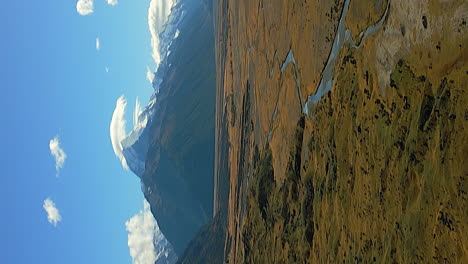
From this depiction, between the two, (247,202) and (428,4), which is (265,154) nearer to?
(247,202)

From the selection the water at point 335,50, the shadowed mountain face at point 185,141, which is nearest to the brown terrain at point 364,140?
the water at point 335,50

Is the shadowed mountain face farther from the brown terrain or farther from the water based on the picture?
the water

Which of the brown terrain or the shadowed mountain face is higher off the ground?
the shadowed mountain face

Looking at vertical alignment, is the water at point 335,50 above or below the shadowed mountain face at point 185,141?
below

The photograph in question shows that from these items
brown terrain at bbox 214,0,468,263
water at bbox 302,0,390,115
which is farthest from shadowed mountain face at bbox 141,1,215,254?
water at bbox 302,0,390,115

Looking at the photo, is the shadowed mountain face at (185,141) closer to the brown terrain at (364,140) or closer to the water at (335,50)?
the brown terrain at (364,140)

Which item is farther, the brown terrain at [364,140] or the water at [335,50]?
the water at [335,50]

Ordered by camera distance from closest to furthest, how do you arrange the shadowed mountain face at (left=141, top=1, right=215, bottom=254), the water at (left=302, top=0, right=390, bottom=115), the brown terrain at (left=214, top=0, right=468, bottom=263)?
the brown terrain at (left=214, top=0, right=468, bottom=263) < the water at (left=302, top=0, right=390, bottom=115) < the shadowed mountain face at (left=141, top=1, right=215, bottom=254)
